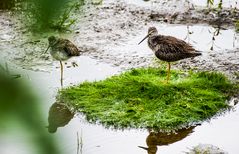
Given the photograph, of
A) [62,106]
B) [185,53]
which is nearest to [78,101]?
[62,106]

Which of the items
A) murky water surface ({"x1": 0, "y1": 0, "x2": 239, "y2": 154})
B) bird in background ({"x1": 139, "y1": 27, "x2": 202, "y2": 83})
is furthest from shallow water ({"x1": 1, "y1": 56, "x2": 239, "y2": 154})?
bird in background ({"x1": 139, "y1": 27, "x2": 202, "y2": 83})

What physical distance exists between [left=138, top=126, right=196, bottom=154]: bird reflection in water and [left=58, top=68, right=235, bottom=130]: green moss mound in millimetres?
97

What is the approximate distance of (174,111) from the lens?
5887mm

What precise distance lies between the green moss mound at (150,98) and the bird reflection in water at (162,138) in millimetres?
97

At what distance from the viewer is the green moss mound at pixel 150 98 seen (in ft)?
18.8

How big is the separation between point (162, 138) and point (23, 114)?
16.1 feet

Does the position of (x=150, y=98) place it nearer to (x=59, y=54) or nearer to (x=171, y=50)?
(x=171, y=50)

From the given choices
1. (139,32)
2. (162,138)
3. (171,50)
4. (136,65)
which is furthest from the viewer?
(139,32)

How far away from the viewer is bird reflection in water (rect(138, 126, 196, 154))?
5254 mm

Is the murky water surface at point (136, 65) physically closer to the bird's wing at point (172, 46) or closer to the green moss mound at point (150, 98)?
the green moss mound at point (150, 98)

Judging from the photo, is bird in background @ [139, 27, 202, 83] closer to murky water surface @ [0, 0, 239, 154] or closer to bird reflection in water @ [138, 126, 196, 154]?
murky water surface @ [0, 0, 239, 154]

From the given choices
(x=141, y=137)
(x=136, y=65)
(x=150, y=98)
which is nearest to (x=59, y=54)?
(x=136, y=65)

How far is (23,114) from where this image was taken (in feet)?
1.99

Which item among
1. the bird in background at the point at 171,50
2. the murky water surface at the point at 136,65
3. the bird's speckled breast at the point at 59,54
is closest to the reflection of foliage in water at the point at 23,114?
the murky water surface at the point at 136,65
